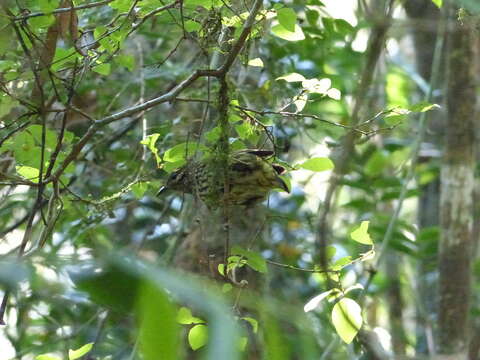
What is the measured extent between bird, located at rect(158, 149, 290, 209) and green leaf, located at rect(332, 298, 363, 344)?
16.9 inches

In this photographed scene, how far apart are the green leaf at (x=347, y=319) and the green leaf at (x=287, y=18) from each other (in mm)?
745

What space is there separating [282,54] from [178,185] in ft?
4.29

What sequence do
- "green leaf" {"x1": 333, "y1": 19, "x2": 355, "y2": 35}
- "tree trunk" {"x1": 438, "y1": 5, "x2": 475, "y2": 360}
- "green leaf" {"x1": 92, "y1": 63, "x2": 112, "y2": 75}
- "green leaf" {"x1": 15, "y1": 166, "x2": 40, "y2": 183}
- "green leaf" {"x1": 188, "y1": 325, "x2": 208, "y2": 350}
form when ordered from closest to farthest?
"green leaf" {"x1": 188, "y1": 325, "x2": 208, "y2": 350}
"green leaf" {"x1": 15, "y1": 166, "x2": 40, "y2": 183}
"green leaf" {"x1": 92, "y1": 63, "x2": 112, "y2": 75}
"green leaf" {"x1": 333, "y1": 19, "x2": 355, "y2": 35}
"tree trunk" {"x1": 438, "y1": 5, "x2": 475, "y2": 360}

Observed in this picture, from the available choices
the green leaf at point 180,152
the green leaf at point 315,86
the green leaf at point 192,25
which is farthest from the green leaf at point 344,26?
the green leaf at point 180,152

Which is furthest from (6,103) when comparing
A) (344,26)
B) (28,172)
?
(344,26)

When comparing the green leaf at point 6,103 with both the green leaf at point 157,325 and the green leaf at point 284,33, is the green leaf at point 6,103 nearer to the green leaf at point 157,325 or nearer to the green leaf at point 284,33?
the green leaf at point 284,33

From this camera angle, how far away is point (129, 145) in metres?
3.72

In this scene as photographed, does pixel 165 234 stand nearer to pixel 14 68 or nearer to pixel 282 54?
pixel 282 54

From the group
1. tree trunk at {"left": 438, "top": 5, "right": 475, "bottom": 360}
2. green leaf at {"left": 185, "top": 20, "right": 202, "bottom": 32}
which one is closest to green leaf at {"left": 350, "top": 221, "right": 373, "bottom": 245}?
green leaf at {"left": 185, "top": 20, "right": 202, "bottom": 32}

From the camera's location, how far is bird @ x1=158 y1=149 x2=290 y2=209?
2115 mm

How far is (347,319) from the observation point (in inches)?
72.4

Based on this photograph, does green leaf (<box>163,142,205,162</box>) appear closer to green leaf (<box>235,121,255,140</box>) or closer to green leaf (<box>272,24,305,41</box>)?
green leaf (<box>235,121,255,140</box>)

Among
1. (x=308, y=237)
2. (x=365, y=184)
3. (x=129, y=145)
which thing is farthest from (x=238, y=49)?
(x=308, y=237)

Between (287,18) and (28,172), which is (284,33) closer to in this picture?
(287,18)
